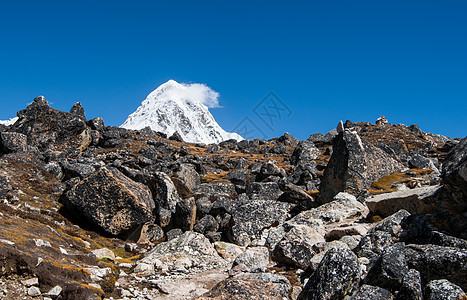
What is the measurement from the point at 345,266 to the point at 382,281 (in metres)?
1.03

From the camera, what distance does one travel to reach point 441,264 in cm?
888

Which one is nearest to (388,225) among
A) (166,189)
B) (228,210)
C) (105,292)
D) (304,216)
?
(304,216)

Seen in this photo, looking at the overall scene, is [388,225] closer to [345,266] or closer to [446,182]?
[446,182]

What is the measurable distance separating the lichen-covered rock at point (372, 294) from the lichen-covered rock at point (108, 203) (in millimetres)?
16091

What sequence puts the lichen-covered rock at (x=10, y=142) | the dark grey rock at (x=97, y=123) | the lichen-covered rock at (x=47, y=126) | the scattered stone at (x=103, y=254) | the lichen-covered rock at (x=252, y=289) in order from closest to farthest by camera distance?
the lichen-covered rock at (x=252, y=289) < the scattered stone at (x=103, y=254) < the lichen-covered rock at (x=10, y=142) < the lichen-covered rock at (x=47, y=126) < the dark grey rock at (x=97, y=123)

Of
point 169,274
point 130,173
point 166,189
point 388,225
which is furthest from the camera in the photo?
point 130,173

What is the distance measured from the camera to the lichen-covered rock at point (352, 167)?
2694 centimetres

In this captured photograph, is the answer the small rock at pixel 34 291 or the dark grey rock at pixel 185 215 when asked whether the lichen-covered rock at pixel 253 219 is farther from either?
the small rock at pixel 34 291

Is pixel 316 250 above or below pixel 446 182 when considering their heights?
below

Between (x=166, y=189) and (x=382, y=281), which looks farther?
(x=166, y=189)

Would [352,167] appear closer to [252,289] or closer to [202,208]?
[202,208]

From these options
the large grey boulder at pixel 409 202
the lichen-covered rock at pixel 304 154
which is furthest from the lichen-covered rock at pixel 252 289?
the lichen-covered rock at pixel 304 154

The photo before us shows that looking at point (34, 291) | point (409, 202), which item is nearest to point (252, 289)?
point (34, 291)

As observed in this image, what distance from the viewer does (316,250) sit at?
46.8 feet
